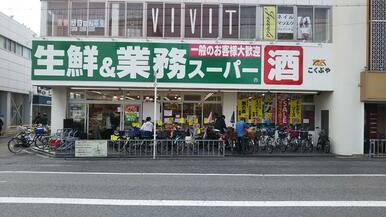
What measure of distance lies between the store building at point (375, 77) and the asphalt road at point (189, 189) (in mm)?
5343

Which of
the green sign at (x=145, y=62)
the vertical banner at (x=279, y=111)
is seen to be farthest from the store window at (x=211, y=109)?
the vertical banner at (x=279, y=111)

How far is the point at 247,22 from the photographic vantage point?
21.9 m

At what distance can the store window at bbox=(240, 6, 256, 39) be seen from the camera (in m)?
21.9

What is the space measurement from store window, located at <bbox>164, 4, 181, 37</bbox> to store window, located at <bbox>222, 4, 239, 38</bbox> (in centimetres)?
222

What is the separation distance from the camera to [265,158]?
61.9 ft

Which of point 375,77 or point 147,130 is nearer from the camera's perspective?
point 147,130

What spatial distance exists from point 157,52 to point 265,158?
7.15 metres

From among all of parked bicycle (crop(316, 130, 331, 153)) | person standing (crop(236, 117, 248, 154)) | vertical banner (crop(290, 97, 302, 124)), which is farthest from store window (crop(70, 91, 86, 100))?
parked bicycle (crop(316, 130, 331, 153))

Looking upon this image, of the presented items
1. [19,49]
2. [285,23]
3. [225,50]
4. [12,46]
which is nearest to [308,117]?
[285,23]

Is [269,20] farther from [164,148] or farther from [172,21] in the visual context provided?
[164,148]

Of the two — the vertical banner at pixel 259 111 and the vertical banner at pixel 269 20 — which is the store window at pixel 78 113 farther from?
the vertical banner at pixel 269 20

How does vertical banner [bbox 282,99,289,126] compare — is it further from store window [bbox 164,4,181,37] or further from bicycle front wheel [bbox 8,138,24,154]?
bicycle front wheel [bbox 8,138,24,154]

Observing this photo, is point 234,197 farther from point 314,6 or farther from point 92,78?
point 314,6

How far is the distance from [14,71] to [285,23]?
27.7m
